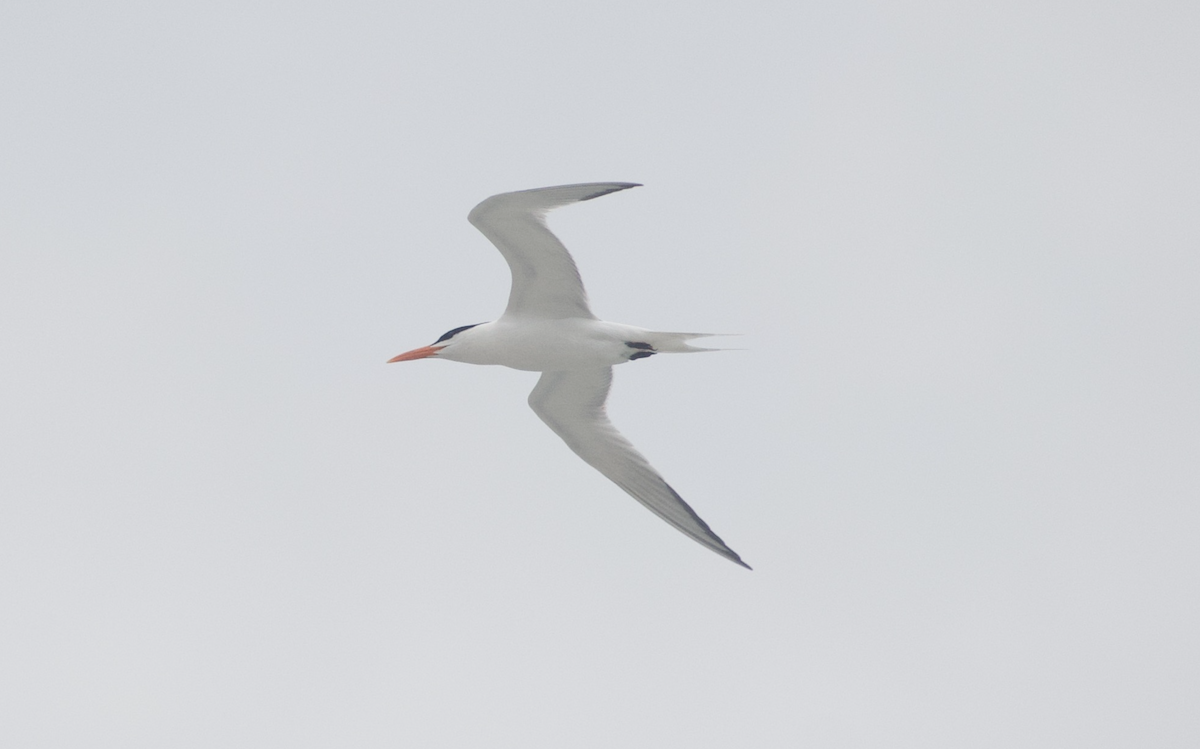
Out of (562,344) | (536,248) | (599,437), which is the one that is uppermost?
(536,248)

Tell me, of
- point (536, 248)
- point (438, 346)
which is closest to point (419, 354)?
point (438, 346)

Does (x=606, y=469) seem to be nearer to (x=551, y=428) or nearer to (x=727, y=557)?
(x=551, y=428)

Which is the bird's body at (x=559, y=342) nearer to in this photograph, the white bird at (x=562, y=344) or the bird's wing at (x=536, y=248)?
the white bird at (x=562, y=344)

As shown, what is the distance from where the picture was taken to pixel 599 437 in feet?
35.8

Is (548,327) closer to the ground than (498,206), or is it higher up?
closer to the ground

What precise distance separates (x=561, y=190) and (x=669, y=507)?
3.16 meters

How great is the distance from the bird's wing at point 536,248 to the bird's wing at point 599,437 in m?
0.79

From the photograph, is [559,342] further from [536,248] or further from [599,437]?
[599,437]

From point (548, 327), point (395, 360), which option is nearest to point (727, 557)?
point (548, 327)

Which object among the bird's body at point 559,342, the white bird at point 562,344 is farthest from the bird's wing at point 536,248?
the bird's body at point 559,342

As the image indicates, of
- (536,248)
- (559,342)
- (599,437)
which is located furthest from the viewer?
(599,437)

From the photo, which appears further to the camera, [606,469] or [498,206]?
[606,469]

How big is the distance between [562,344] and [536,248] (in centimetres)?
85

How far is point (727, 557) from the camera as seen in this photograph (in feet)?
33.9
